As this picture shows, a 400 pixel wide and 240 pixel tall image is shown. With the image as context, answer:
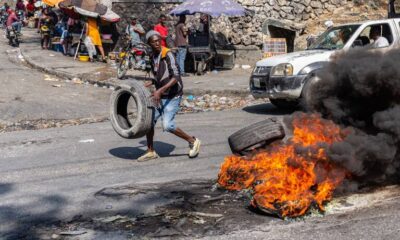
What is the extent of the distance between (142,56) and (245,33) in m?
4.60

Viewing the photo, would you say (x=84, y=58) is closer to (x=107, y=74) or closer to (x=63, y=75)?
(x=63, y=75)

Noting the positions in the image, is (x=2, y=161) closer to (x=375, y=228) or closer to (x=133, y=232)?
(x=133, y=232)

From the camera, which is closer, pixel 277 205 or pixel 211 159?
pixel 277 205

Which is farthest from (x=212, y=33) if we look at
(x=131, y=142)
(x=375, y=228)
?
(x=375, y=228)

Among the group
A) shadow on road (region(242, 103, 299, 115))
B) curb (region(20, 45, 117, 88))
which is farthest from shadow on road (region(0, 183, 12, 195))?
curb (region(20, 45, 117, 88))

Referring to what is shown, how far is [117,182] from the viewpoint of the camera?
6.75 metres

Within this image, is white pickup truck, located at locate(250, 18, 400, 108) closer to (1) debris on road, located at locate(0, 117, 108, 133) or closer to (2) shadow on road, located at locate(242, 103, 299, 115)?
(2) shadow on road, located at locate(242, 103, 299, 115)

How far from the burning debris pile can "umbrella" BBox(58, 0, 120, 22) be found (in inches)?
600

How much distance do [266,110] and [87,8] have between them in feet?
34.5

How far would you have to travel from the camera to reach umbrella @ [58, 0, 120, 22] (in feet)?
66.1

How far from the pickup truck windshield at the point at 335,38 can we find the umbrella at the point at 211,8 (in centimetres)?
562

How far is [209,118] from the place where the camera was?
456 inches

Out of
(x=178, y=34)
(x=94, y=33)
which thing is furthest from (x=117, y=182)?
(x=94, y=33)

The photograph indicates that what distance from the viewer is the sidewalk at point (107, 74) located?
15.3 metres
